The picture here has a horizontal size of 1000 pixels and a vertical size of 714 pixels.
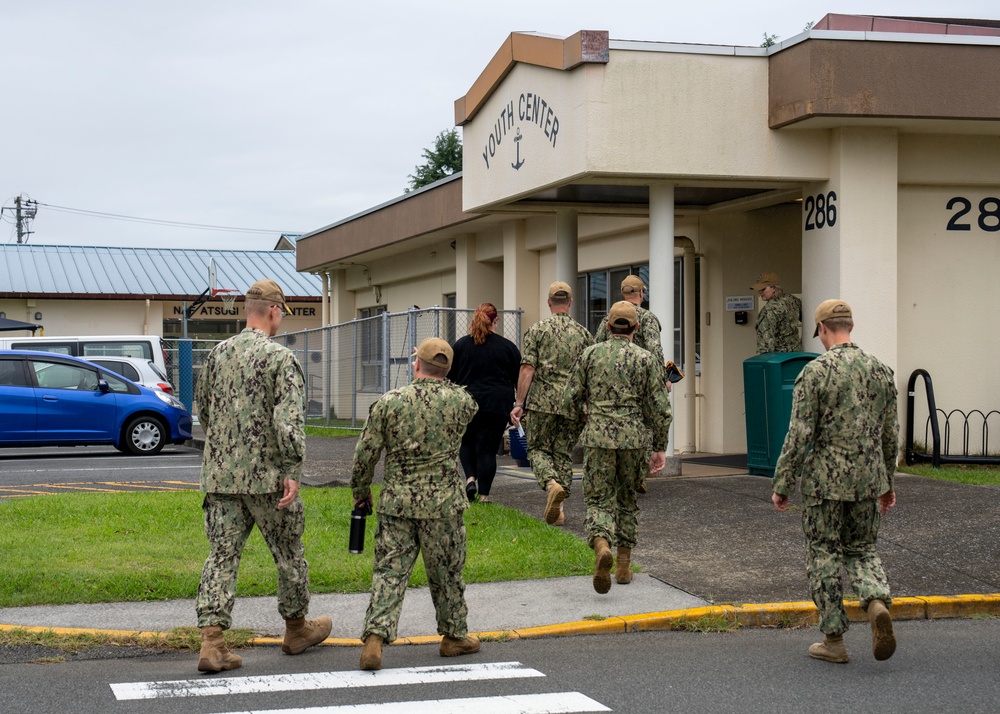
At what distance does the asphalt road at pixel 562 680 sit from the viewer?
5359mm

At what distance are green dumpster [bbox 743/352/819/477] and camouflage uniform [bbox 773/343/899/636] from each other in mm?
5587

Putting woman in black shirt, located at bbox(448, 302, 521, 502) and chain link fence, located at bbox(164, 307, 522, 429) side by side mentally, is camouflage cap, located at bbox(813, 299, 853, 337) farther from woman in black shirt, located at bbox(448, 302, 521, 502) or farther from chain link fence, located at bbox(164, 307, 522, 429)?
chain link fence, located at bbox(164, 307, 522, 429)

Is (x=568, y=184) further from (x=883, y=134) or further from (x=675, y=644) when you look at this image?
(x=675, y=644)

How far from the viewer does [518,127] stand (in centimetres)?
1414

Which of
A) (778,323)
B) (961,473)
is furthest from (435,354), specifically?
→ (961,473)

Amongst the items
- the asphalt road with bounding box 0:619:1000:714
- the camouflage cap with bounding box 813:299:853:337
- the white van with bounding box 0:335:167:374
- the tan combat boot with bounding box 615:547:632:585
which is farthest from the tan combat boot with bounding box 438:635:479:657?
the white van with bounding box 0:335:167:374

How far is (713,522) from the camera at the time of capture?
32.3ft

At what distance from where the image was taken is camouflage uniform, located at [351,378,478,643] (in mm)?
6008

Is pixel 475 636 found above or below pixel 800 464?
below

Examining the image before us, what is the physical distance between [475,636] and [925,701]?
7.87 ft

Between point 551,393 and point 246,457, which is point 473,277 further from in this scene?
point 246,457

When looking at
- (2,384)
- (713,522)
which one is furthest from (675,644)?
(2,384)

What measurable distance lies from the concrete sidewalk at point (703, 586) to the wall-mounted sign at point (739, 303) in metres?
4.62

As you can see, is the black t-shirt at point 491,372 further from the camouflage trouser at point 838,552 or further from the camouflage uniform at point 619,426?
the camouflage trouser at point 838,552
